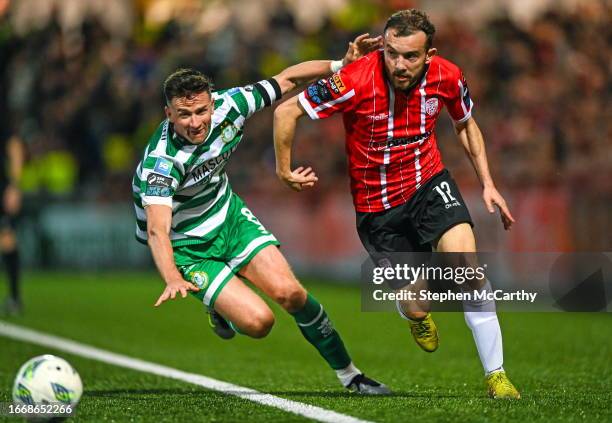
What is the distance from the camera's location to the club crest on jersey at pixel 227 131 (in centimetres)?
696

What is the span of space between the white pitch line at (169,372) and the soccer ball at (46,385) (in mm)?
1114

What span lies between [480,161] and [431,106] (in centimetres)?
45

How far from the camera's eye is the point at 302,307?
7035 mm

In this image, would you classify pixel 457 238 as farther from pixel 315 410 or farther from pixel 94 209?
pixel 94 209

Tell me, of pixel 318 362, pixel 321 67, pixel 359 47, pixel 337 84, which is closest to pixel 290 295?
pixel 337 84

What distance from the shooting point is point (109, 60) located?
68.6 ft

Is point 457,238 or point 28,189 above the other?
point 457,238

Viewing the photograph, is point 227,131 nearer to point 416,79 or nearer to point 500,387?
point 416,79

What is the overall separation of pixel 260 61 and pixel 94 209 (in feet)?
12.6

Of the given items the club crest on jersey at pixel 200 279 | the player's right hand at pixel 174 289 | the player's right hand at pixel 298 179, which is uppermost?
the player's right hand at pixel 298 179

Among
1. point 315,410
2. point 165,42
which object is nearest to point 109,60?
point 165,42

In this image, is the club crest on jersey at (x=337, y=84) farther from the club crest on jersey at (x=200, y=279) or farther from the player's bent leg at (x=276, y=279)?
the club crest on jersey at (x=200, y=279)

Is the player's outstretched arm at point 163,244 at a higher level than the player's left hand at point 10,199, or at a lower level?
higher

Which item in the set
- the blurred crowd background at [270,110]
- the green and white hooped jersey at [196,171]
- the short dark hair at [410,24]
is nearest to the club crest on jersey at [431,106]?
the short dark hair at [410,24]
